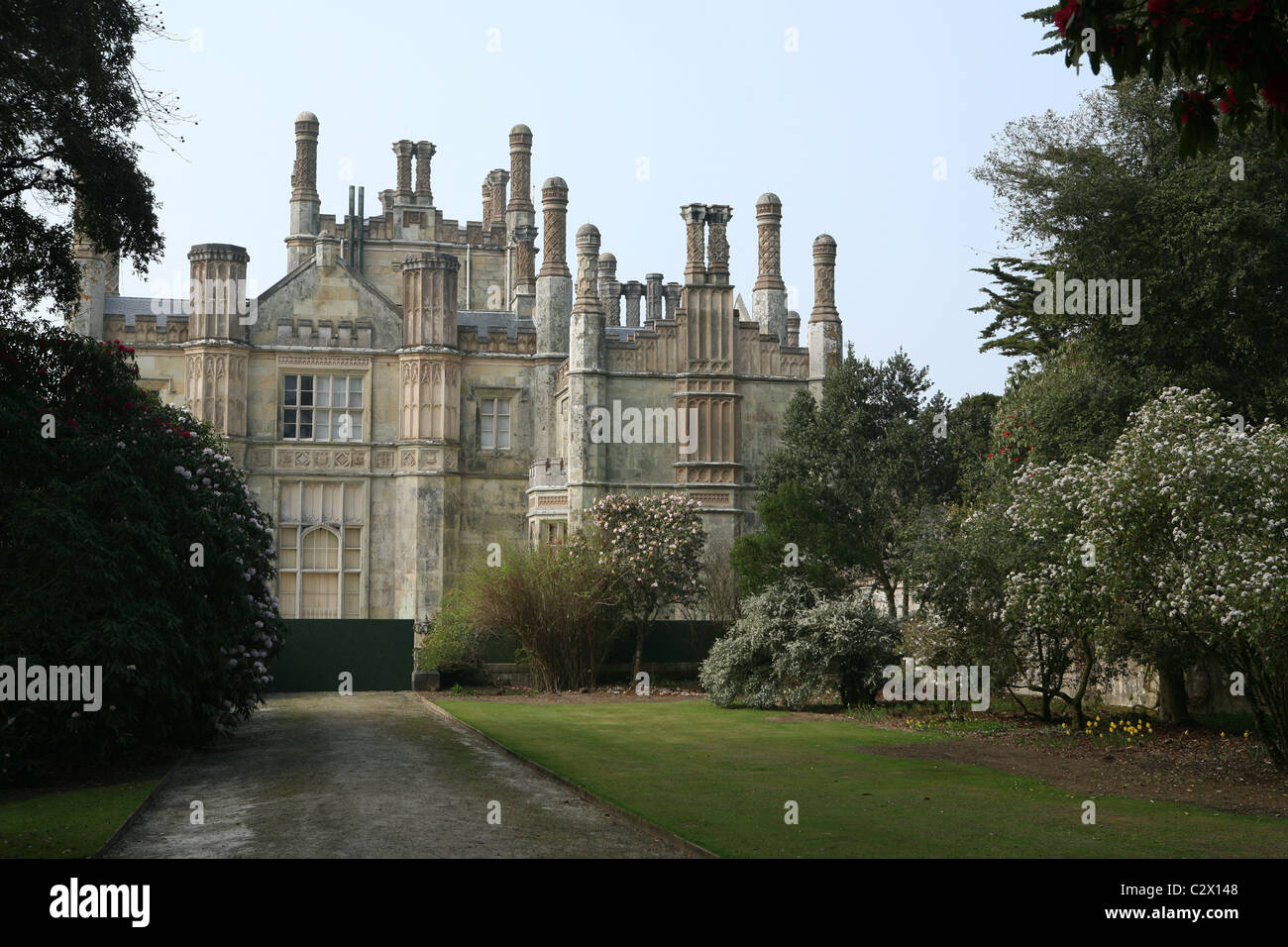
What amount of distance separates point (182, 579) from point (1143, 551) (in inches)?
496

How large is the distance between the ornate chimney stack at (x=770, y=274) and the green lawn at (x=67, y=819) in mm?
27657

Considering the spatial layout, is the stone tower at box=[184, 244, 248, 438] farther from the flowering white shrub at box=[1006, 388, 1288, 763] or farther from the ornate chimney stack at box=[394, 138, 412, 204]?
the flowering white shrub at box=[1006, 388, 1288, 763]

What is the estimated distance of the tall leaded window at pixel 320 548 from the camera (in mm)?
39156

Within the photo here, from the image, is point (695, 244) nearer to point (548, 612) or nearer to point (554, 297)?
point (554, 297)

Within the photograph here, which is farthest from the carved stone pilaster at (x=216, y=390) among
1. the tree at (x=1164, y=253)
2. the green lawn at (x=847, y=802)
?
the tree at (x=1164, y=253)

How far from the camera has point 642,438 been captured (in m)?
38.3

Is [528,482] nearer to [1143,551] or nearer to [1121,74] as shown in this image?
[1143,551]

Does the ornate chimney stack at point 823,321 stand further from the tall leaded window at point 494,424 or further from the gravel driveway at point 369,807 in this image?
the gravel driveway at point 369,807

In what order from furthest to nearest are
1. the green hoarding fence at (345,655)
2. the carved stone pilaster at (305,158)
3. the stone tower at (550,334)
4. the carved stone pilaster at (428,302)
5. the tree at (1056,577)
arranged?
1. the carved stone pilaster at (305,158)
2. the stone tower at (550,334)
3. the carved stone pilaster at (428,302)
4. the green hoarding fence at (345,655)
5. the tree at (1056,577)

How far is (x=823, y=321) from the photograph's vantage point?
3978 centimetres

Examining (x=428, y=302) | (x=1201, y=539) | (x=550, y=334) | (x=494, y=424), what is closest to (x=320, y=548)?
(x=494, y=424)

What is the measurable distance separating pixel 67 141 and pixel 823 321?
89.4 ft

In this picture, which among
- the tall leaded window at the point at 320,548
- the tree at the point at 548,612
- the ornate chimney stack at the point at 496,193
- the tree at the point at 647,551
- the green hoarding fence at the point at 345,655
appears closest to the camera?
the tree at the point at 548,612
